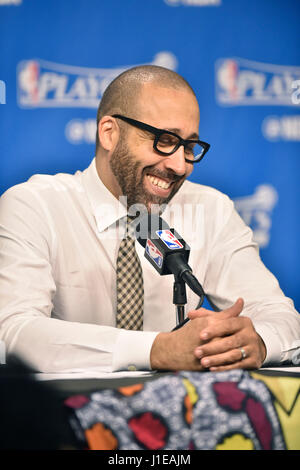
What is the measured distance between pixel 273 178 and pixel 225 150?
24 centimetres

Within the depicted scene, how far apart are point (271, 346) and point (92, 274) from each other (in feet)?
2.13

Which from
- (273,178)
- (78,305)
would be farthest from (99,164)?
(273,178)

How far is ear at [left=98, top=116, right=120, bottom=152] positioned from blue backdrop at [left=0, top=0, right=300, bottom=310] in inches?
18.7

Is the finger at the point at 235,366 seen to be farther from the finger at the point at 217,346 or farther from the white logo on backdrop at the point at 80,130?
the white logo on backdrop at the point at 80,130

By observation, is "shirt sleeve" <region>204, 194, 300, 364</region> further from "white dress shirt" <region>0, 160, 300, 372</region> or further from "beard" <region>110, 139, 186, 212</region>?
"beard" <region>110, 139, 186, 212</region>

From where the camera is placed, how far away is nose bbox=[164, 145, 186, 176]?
1.85 metres

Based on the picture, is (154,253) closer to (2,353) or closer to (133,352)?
(133,352)

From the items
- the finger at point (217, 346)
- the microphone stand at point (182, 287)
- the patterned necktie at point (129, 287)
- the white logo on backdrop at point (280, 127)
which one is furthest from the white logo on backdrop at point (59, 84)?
the finger at point (217, 346)

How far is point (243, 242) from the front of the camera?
2062 mm

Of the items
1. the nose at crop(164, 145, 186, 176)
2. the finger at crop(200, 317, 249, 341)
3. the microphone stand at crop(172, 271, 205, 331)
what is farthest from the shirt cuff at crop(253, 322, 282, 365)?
the nose at crop(164, 145, 186, 176)

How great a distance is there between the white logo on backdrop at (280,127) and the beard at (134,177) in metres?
0.75

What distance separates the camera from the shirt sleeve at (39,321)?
Result: 1.39 meters

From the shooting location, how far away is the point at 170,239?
1.46m

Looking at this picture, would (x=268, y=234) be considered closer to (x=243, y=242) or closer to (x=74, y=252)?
(x=243, y=242)
